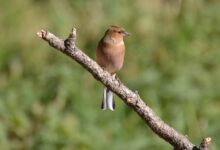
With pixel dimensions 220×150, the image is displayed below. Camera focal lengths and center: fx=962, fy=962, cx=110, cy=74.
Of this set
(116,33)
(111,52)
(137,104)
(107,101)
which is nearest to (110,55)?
(111,52)

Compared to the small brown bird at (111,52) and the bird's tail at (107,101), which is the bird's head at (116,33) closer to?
the small brown bird at (111,52)

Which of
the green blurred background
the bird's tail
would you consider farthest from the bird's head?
the green blurred background

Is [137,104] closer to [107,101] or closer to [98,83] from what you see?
[107,101]

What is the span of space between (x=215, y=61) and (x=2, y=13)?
6.17 ft

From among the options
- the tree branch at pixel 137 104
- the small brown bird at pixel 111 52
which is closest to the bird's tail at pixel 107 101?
the small brown bird at pixel 111 52

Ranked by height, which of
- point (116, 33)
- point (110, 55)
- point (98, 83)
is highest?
point (98, 83)

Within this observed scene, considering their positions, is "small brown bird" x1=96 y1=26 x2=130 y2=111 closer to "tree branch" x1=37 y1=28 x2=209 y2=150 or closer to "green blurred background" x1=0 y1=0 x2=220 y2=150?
"tree branch" x1=37 y1=28 x2=209 y2=150

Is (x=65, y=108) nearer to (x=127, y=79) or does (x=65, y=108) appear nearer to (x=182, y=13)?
(x=127, y=79)

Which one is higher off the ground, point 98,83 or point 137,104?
point 98,83

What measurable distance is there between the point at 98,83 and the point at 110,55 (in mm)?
3878

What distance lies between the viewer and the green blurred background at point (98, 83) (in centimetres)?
645

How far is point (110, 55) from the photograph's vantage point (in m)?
3.34

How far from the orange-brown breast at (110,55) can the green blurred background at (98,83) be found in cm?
284

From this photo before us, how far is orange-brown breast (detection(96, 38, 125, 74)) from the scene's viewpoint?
3338mm
